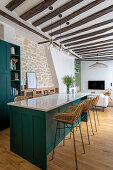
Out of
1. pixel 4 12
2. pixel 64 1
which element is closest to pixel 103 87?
pixel 64 1

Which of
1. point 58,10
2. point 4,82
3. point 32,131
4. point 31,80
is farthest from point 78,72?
point 32,131

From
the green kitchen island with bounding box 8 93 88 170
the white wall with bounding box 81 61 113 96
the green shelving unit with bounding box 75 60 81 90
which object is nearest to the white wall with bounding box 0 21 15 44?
the green kitchen island with bounding box 8 93 88 170

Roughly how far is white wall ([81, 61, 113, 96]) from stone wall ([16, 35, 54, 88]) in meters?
4.43

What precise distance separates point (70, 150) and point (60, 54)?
5.59 metres

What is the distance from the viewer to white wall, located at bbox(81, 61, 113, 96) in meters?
9.23

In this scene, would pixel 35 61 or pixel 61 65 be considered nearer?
pixel 35 61

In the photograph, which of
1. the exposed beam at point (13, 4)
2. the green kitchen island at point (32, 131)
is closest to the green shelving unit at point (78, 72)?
the exposed beam at point (13, 4)

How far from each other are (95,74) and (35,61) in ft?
19.7

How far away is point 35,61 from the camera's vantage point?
5.58m

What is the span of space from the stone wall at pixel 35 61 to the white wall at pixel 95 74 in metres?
4.43

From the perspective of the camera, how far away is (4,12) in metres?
3.12

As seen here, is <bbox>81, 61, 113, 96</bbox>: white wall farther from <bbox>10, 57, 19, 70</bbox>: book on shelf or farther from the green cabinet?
the green cabinet

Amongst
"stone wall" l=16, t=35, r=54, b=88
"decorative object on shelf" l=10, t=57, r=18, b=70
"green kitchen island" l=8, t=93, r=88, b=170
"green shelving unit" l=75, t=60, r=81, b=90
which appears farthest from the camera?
"green shelving unit" l=75, t=60, r=81, b=90

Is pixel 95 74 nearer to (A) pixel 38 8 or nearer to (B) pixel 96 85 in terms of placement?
(B) pixel 96 85
